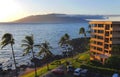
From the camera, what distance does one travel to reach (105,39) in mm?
69688

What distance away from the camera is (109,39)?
6812 cm

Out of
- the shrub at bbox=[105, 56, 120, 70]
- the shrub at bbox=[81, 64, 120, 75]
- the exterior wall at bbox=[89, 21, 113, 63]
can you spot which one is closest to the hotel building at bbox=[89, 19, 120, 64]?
the exterior wall at bbox=[89, 21, 113, 63]

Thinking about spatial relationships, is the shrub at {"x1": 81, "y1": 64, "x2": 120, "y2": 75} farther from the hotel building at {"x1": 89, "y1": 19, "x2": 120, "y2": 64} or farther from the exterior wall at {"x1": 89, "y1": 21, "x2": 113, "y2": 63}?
the exterior wall at {"x1": 89, "y1": 21, "x2": 113, "y2": 63}

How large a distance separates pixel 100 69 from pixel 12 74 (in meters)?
31.8

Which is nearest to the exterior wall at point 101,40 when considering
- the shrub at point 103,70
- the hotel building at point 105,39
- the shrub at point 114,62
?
the hotel building at point 105,39

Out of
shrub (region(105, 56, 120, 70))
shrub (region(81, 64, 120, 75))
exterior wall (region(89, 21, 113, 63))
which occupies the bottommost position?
shrub (region(81, 64, 120, 75))

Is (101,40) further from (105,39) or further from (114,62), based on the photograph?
(114,62)

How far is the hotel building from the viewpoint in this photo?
66.7m

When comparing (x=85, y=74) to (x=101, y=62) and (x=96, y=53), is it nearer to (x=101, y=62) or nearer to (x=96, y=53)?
(x=101, y=62)

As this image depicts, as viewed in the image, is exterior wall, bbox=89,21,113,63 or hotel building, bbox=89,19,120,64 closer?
hotel building, bbox=89,19,120,64

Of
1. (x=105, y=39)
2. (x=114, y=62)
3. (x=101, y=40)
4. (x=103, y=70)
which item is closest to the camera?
(x=103, y=70)

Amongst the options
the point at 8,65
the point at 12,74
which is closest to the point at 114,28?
the point at 12,74

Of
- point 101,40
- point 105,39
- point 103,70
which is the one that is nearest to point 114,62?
point 103,70

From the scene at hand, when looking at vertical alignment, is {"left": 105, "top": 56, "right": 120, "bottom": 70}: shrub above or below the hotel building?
below
